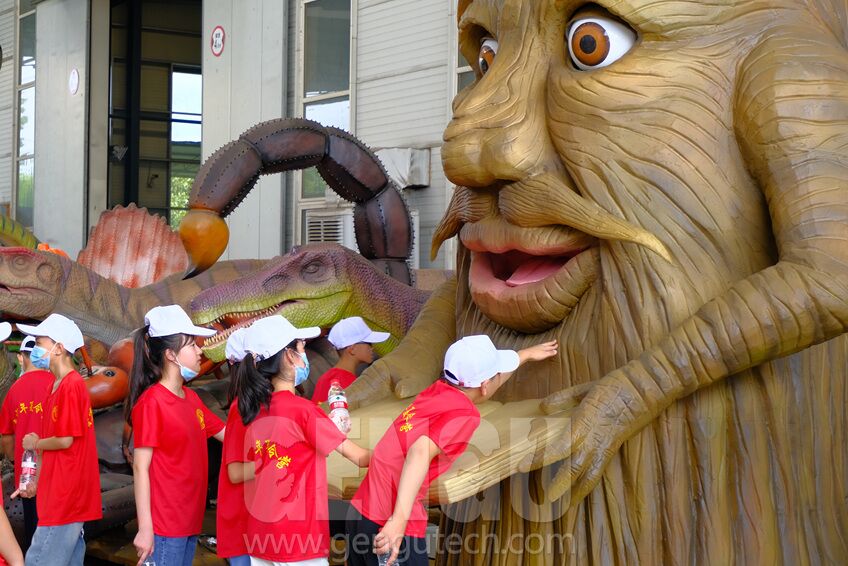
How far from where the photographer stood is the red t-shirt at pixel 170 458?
2.97 m

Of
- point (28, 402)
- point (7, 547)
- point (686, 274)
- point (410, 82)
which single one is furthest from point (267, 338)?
point (410, 82)

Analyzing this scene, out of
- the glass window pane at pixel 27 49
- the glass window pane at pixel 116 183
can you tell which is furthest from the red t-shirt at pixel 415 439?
the glass window pane at pixel 116 183

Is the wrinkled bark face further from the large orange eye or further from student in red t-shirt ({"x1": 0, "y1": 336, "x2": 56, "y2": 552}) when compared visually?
student in red t-shirt ({"x1": 0, "y1": 336, "x2": 56, "y2": 552})

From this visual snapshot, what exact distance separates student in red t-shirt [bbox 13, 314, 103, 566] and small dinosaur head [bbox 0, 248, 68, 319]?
2.01 meters

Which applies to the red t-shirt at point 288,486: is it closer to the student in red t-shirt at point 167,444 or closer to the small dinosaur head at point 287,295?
the student in red t-shirt at point 167,444

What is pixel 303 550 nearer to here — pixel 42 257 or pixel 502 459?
pixel 502 459

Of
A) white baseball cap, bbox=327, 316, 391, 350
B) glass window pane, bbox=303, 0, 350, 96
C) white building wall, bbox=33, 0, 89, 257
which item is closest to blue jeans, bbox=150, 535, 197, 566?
white baseball cap, bbox=327, 316, 391, 350

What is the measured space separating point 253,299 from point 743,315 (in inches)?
117

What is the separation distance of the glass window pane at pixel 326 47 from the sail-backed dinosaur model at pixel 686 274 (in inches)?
259

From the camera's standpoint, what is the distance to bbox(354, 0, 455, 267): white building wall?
773 centimetres

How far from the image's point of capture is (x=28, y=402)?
144 inches

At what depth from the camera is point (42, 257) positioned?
5465 millimetres

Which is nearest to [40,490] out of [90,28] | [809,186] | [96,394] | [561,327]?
[96,394]

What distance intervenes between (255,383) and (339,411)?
26 cm
